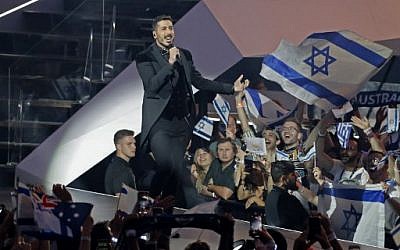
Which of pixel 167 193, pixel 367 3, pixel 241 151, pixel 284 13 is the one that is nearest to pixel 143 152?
pixel 167 193

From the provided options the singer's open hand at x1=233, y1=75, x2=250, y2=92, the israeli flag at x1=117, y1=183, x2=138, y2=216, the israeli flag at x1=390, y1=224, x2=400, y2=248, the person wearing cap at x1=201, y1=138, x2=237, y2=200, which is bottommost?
the israeli flag at x1=390, y1=224, x2=400, y2=248

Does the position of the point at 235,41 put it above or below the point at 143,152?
above

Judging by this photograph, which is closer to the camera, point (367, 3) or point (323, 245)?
point (323, 245)

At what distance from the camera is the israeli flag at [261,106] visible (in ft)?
34.3

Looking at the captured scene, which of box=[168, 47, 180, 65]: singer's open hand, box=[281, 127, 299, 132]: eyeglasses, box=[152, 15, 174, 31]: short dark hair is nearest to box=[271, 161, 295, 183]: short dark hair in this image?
box=[281, 127, 299, 132]: eyeglasses

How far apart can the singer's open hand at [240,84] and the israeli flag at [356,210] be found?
4.73ft

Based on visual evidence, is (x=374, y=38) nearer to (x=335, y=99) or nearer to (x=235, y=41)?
(x=335, y=99)

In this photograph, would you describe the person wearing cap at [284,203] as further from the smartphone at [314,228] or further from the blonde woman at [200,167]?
the smartphone at [314,228]

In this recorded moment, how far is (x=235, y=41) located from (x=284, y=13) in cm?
64

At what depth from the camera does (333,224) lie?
9852 millimetres

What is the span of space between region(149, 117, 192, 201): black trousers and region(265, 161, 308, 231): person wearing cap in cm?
127

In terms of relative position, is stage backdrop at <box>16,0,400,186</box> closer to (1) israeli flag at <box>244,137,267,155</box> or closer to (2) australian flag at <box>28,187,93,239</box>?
(1) israeli flag at <box>244,137,267,155</box>

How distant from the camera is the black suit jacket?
11.5 m

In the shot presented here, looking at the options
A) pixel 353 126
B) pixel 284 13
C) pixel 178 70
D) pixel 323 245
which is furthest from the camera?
pixel 178 70
